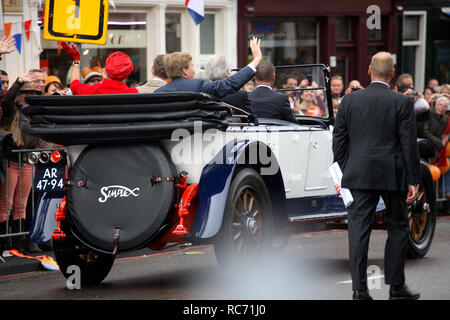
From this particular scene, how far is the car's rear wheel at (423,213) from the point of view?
33.5 feet

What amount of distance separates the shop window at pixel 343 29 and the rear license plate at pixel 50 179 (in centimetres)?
1549

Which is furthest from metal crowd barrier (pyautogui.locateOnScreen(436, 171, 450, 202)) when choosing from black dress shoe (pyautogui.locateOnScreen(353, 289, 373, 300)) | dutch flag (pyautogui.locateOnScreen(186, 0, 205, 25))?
black dress shoe (pyautogui.locateOnScreen(353, 289, 373, 300))

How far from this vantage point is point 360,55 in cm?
2334

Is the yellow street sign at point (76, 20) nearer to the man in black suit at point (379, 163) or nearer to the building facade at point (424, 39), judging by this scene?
the man in black suit at point (379, 163)

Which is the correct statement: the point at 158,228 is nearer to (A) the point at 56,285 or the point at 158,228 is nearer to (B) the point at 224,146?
(B) the point at 224,146

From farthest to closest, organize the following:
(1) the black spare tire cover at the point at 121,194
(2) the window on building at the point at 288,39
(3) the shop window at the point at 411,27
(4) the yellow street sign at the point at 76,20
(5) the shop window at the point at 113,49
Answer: (3) the shop window at the point at 411,27
(2) the window on building at the point at 288,39
(5) the shop window at the point at 113,49
(4) the yellow street sign at the point at 76,20
(1) the black spare tire cover at the point at 121,194

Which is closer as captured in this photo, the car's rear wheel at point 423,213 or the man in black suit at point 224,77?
the man in black suit at point 224,77

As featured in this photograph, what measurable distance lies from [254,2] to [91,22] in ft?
35.9

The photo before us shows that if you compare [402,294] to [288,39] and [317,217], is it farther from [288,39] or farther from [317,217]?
[288,39]

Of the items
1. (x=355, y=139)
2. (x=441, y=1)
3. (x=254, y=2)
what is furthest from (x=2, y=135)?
(x=441, y=1)

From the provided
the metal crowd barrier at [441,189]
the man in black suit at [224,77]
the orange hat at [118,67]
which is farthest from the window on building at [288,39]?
the orange hat at [118,67]

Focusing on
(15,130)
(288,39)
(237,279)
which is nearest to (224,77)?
Answer: (237,279)

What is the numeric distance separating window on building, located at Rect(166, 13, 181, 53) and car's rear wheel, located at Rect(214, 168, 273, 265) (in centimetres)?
1098

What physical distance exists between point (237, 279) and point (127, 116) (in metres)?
1.79
